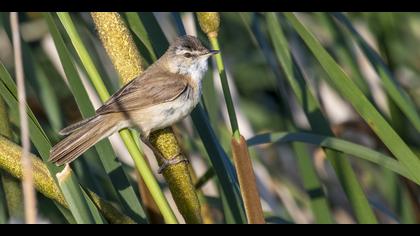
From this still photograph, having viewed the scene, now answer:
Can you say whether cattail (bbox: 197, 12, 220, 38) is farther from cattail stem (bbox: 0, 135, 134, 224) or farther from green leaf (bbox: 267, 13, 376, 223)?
cattail stem (bbox: 0, 135, 134, 224)

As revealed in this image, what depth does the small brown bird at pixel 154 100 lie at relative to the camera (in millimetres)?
2539

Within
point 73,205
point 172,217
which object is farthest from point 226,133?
point 73,205

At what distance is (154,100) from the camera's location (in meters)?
3.21

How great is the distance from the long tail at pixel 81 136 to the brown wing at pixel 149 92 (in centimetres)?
7

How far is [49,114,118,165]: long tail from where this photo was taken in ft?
7.23

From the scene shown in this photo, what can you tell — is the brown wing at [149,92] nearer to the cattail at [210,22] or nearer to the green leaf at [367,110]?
the cattail at [210,22]

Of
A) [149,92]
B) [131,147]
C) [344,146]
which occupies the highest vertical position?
[149,92]

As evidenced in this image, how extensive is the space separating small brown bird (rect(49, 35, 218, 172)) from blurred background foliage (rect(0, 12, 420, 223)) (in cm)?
9

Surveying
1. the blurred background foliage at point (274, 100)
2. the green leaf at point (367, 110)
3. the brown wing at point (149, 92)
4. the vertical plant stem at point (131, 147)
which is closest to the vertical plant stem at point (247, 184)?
the vertical plant stem at point (131, 147)

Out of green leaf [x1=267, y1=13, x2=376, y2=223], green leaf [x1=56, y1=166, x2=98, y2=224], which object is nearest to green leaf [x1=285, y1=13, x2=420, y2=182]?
green leaf [x1=267, y1=13, x2=376, y2=223]

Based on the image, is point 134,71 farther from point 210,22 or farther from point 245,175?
point 245,175

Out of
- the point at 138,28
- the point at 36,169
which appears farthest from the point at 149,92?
the point at 36,169

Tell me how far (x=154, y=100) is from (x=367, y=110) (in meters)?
1.24

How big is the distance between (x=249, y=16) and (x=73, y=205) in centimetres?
153
